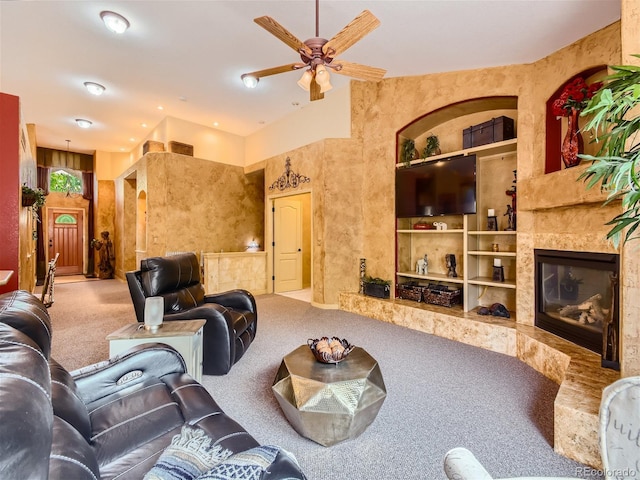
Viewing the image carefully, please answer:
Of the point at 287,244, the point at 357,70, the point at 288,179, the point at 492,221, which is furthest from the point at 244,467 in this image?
the point at 287,244

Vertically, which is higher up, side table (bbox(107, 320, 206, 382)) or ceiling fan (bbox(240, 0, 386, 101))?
ceiling fan (bbox(240, 0, 386, 101))

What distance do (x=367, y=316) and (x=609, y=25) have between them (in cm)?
407

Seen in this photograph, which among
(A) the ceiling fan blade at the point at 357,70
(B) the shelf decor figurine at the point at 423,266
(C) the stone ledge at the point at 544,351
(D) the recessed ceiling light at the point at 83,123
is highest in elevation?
(D) the recessed ceiling light at the point at 83,123

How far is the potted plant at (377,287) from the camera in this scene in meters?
4.55

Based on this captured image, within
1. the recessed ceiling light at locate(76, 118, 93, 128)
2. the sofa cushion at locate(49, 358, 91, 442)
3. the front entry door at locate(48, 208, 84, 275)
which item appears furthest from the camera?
the front entry door at locate(48, 208, 84, 275)

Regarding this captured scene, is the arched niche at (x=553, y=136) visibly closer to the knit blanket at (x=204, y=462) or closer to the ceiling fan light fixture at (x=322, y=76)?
the ceiling fan light fixture at (x=322, y=76)

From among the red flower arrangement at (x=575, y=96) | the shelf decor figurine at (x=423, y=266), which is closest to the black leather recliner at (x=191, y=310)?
the shelf decor figurine at (x=423, y=266)

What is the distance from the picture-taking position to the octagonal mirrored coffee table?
1.71 m

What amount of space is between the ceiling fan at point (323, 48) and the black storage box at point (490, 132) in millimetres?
1657

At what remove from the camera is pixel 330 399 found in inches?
67.5

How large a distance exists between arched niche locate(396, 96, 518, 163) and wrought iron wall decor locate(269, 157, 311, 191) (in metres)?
1.85

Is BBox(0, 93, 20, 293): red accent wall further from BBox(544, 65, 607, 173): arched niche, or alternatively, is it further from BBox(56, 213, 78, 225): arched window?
BBox(56, 213, 78, 225): arched window

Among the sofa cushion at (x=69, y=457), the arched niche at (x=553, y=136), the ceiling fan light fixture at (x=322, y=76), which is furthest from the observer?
the arched niche at (x=553, y=136)

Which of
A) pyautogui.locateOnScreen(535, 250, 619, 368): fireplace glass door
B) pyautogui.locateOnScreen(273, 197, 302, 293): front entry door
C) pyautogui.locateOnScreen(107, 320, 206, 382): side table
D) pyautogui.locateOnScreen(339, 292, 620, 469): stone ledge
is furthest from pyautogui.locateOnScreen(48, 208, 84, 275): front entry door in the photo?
pyautogui.locateOnScreen(535, 250, 619, 368): fireplace glass door
